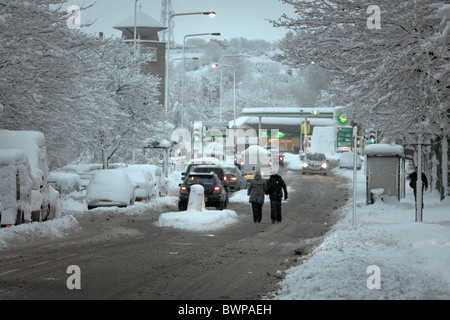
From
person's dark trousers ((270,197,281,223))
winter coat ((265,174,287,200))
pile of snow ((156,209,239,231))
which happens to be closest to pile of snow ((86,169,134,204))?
pile of snow ((156,209,239,231))

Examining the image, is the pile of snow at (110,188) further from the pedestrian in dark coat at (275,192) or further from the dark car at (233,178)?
the dark car at (233,178)

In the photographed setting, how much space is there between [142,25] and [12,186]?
69.4 meters

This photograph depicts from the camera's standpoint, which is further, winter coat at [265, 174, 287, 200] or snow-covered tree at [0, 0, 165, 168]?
winter coat at [265, 174, 287, 200]

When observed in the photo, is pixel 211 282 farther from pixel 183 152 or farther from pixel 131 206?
pixel 183 152

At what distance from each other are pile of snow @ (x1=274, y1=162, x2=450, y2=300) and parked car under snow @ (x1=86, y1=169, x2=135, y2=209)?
37.3ft

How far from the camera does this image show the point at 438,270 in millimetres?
9812

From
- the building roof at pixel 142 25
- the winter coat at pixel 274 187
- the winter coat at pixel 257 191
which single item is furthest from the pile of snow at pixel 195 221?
the building roof at pixel 142 25

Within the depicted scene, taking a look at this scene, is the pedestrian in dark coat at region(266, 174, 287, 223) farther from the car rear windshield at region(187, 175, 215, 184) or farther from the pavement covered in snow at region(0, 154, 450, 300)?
the car rear windshield at region(187, 175, 215, 184)

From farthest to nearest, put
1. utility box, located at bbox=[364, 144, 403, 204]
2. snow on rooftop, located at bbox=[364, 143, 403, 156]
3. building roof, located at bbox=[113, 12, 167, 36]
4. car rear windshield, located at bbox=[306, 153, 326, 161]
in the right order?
1. building roof, located at bbox=[113, 12, 167, 36]
2. car rear windshield, located at bbox=[306, 153, 326, 161]
3. utility box, located at bbox=[364, 144, 403, 204]
4. snow on rooftop, located at bbox=[364, 143, 403, 156]

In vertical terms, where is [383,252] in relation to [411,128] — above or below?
below

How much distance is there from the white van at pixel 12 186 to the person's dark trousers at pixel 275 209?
27.2 ft

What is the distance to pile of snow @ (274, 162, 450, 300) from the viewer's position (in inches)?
330

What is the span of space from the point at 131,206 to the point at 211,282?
1525cm
